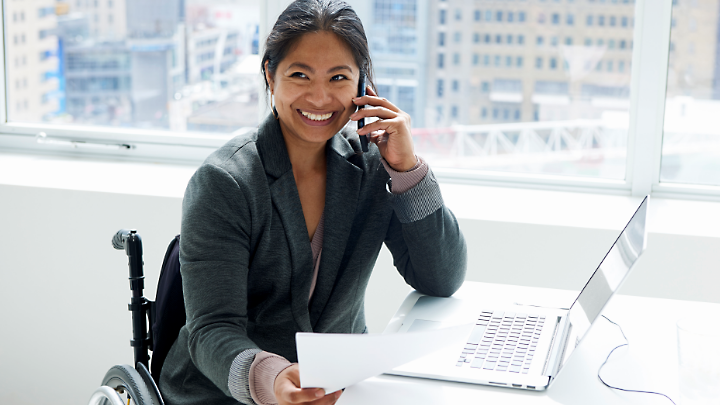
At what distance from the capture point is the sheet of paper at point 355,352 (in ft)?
2.82

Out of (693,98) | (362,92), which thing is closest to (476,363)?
(362,92)

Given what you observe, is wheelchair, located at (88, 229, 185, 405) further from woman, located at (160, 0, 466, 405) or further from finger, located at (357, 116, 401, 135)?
finger, located at (357, 116, 401, 135)

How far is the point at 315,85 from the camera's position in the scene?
1336 mm

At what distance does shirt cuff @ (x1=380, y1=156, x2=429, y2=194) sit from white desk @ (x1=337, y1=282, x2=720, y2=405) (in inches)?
9.1

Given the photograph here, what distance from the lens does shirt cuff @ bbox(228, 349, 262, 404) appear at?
1.07 metres

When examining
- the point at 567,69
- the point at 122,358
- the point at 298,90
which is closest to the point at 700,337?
the point at 298,90

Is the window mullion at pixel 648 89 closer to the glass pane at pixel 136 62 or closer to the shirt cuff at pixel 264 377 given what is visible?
the glass pane at pixel 136 62

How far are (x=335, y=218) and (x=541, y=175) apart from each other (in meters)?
1.11

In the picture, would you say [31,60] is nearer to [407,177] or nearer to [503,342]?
[407,177]

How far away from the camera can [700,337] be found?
98cm

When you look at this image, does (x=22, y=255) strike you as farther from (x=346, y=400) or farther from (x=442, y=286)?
(x=346, y=400)

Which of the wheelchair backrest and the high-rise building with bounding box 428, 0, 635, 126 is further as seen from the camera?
the high-rise building with bounding box 428, 0, 635, 126

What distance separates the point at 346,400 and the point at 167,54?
1.81m

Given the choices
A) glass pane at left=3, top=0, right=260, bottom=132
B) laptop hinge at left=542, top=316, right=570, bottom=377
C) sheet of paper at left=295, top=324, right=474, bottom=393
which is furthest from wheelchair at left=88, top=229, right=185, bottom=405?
glass pane at left=3, top=0, right=260, bottom=132
